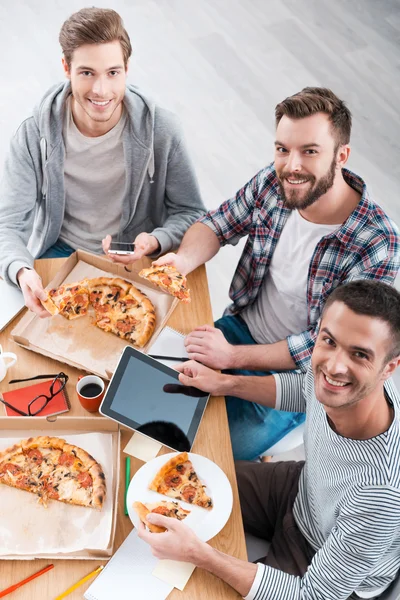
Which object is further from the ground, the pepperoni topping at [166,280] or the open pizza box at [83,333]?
the pepperoni topping at [166,280]

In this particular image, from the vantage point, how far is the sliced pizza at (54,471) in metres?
1.66

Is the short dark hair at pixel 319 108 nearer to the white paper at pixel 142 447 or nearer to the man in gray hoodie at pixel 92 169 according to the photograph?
the man in gray hoodie at pixel 92 169

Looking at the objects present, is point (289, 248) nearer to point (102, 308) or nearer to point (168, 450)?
point (102, 308)

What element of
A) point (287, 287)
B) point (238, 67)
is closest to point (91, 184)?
point (287, 287)

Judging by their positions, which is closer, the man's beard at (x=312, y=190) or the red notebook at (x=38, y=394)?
the red notebook at (x=38, y=394)

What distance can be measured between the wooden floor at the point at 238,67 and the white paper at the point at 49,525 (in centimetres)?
239

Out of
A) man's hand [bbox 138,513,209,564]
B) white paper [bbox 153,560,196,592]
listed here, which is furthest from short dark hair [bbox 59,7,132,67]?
white paper [bbox 153,560,196,592]

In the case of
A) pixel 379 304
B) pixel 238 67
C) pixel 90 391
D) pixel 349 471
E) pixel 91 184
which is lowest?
pixel 90 391

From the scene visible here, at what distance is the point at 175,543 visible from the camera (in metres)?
1.54

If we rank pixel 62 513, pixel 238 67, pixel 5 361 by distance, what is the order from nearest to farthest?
pixel 62 513 → pixel 5 361 → pixel 238 67

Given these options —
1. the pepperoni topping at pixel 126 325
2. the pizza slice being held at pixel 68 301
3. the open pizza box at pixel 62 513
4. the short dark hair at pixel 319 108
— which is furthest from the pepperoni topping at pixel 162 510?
the short dark hair at pixel 319 108

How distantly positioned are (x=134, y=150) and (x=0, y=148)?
6.81 ft

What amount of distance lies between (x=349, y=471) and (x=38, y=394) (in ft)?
3.03

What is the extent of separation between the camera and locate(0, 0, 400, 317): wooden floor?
435 cm
